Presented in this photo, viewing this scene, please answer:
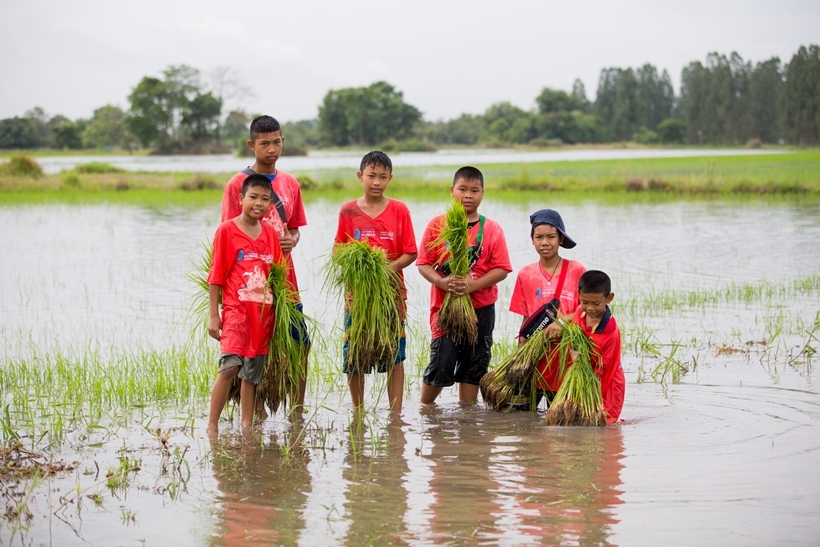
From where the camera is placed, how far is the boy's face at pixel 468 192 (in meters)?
5.19

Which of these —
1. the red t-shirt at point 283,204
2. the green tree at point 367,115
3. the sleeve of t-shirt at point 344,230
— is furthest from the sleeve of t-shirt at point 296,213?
the green tree at point 367,115

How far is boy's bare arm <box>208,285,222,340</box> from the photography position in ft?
15.4

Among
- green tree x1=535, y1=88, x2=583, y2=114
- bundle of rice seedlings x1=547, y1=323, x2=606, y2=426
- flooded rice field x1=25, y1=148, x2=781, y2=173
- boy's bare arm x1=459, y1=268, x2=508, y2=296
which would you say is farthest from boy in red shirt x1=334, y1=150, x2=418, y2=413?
green tree x1=535, y1=88, x2=583, y2=114

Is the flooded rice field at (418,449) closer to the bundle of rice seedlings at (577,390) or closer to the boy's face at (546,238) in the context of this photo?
the bundle of rice seedlings at (577,390)

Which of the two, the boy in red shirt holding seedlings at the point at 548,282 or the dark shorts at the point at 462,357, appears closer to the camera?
the boy in red shirt holding seedlings at the point at 548,282

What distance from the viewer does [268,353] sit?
16.0 feet

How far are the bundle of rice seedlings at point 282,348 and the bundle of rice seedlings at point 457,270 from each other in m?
0.86

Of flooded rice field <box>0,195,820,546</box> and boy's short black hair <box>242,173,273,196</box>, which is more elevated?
boy's short black hair <box>242,173,273,196</box>

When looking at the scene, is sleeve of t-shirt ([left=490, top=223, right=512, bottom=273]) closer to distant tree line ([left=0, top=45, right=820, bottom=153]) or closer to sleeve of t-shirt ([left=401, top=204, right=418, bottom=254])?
sleeve of t-shirt ([left=401, top=204, right=418, bottom=254])

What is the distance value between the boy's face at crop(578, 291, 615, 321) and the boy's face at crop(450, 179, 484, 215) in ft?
2.78

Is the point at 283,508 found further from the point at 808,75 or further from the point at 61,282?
the point at 808,75

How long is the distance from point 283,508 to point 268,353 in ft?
4.27

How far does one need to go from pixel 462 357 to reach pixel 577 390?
845 millimetres

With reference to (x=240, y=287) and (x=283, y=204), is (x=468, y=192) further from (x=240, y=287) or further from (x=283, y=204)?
(x=240, y=287)
